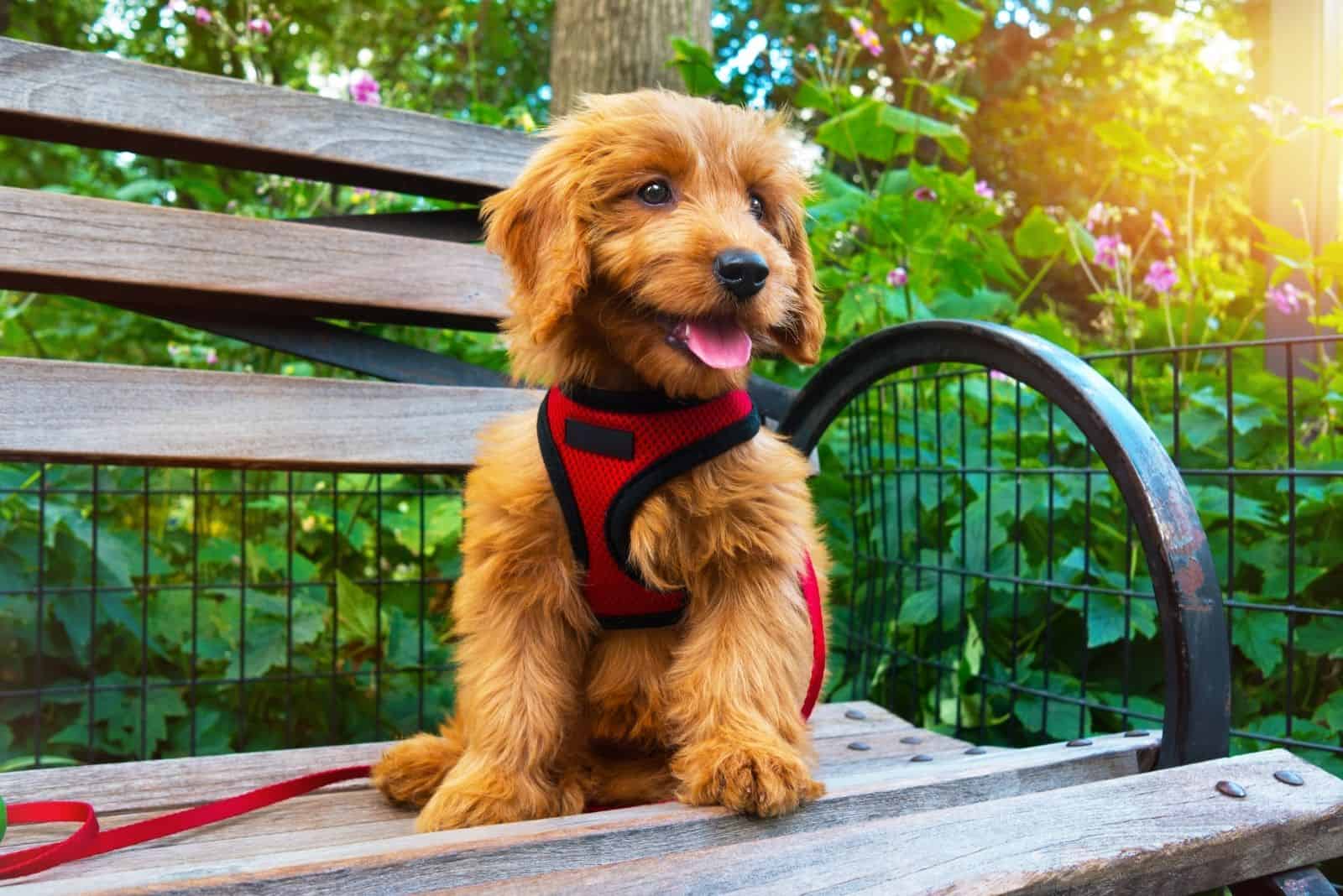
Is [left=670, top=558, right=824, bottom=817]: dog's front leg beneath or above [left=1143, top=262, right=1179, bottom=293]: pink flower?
beneath

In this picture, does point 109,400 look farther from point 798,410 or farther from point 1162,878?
point 1162,878

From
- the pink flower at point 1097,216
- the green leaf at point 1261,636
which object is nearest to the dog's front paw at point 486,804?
the green leaf at point 1261,636

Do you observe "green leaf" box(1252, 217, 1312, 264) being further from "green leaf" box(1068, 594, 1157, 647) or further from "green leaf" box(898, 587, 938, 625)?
"green leaf" box(898, 587, 938, 625)

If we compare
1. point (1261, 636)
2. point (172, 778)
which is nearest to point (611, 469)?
point (172, 778)

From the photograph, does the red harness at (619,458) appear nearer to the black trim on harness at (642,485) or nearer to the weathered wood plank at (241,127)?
the black trim on harness at (642,485)

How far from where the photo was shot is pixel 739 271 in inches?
61.7

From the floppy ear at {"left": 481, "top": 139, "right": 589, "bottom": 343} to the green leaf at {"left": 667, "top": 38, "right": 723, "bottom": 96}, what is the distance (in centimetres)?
188

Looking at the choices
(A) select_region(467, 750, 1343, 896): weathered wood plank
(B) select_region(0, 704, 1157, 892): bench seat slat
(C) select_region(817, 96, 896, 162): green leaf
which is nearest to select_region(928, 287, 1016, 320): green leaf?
(C) select_region(817, 96, 896, 162): green leaf

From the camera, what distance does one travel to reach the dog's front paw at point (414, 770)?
1837 mm

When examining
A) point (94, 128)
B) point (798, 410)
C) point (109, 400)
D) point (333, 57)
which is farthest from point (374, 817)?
point (333, 57)

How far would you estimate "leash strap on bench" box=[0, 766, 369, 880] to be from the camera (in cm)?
144

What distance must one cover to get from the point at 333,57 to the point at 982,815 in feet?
32.6

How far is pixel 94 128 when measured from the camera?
7.39ft

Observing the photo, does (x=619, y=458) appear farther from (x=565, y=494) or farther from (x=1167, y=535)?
(x=1167, y=535)
